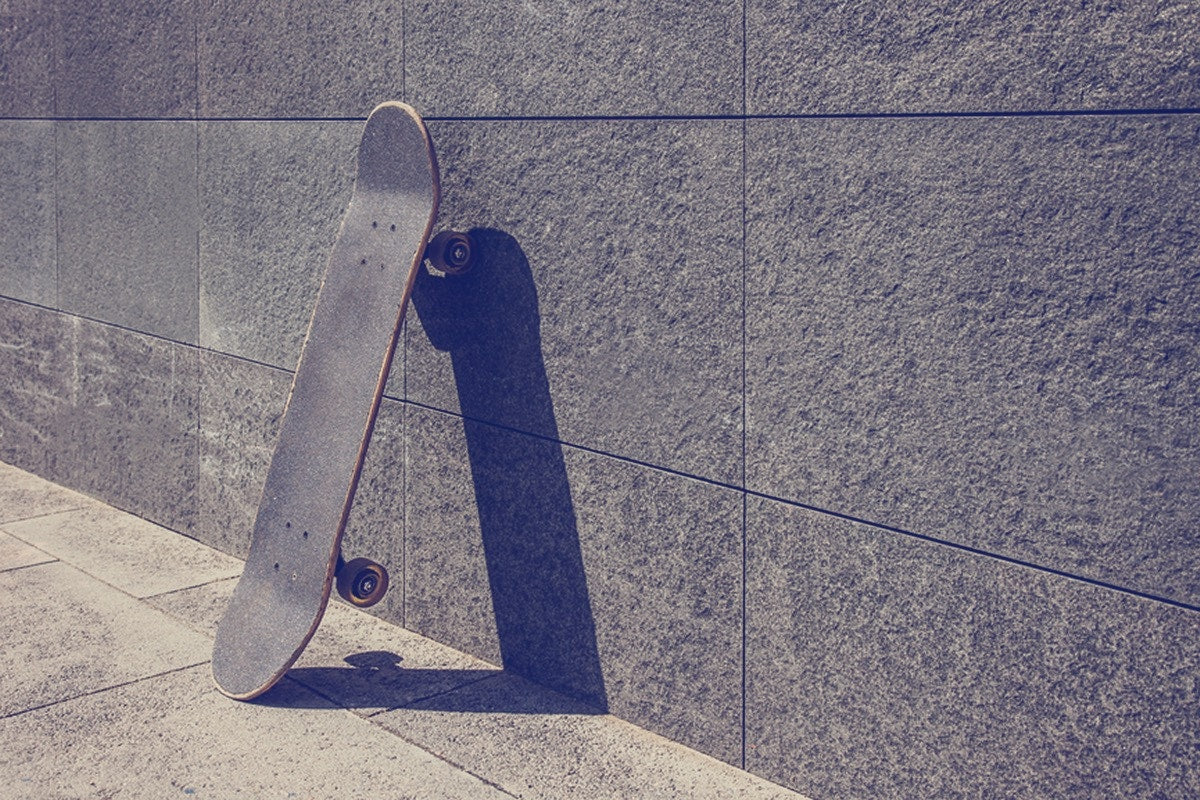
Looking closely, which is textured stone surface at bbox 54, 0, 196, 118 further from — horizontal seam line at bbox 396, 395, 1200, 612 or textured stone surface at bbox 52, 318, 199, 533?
horizontal seam line at bbox 396, 395, 1200, 612

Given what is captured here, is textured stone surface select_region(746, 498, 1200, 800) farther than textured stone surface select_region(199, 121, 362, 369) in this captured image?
No

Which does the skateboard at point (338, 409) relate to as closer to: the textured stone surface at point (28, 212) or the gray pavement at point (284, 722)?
the gray pavement at point (284, 722)

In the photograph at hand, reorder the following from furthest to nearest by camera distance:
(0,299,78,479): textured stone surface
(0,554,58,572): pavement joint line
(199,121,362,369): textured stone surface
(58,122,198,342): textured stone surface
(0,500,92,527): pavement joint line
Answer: (0,299,78,479): textured stone surface
(0,500,92,527): pavement joint line
(58,122,198,342): textured stone surface
(0,554,58,572): pavement joint line
(199,121,362,369): textured stone surface

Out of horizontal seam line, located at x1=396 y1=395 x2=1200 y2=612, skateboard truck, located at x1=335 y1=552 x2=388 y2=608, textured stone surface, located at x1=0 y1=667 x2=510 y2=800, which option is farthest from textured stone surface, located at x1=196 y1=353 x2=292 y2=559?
textured stone surface, located at x1=0 y1=667 x2=510 y2=800

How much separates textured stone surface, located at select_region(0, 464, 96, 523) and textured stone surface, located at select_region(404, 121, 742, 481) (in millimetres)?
2969

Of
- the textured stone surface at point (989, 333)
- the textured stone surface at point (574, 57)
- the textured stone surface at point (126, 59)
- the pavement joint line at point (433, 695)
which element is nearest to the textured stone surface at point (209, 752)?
the pavement joint line at point (433, 695)

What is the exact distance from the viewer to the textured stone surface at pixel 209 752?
399 centimetres

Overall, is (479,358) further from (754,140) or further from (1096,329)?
(1096,329)

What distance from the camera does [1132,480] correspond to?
3.10 m

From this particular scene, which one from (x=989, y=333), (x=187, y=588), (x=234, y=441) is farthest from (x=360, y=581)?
(x=989, y=333)

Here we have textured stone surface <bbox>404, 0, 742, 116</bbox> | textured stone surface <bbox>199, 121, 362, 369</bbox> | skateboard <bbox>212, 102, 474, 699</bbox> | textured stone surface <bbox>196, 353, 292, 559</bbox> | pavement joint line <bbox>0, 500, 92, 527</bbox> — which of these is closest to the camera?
textured stone surface <bbox>404, 0, 742, 116</bbox>

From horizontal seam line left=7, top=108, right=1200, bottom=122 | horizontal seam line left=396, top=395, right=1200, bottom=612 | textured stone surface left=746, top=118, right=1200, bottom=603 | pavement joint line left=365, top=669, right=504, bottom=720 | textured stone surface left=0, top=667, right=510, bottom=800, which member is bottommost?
textured stone surface left=0, top=667, right=510, bottom=800

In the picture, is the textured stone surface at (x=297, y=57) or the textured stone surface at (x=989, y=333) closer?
the textured stone surface at (x=989, y=333)

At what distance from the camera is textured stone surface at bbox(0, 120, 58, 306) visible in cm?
744
